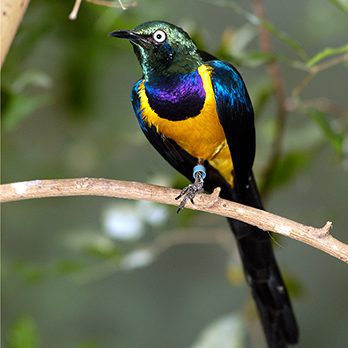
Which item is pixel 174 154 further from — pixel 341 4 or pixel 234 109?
pixel 341 4

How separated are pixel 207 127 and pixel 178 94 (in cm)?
11

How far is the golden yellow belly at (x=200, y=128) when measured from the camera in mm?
1514

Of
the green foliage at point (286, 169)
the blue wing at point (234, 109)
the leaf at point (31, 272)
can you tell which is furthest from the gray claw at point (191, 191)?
the leaf at point (31, 272)

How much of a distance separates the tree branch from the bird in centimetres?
12

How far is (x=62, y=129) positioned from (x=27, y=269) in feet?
3.59

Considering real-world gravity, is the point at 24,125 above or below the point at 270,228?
above

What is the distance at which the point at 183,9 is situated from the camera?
3.34m

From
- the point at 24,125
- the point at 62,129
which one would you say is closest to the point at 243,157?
the point at 62,129

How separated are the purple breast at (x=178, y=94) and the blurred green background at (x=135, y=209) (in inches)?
17.2

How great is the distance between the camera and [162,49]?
1.42m

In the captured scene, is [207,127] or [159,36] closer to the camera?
[159,36]

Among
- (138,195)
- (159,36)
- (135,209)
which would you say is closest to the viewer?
(138,195)

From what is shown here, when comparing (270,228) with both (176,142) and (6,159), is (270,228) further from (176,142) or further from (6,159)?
(6,159)

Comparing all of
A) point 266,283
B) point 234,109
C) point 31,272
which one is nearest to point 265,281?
point 266,283
